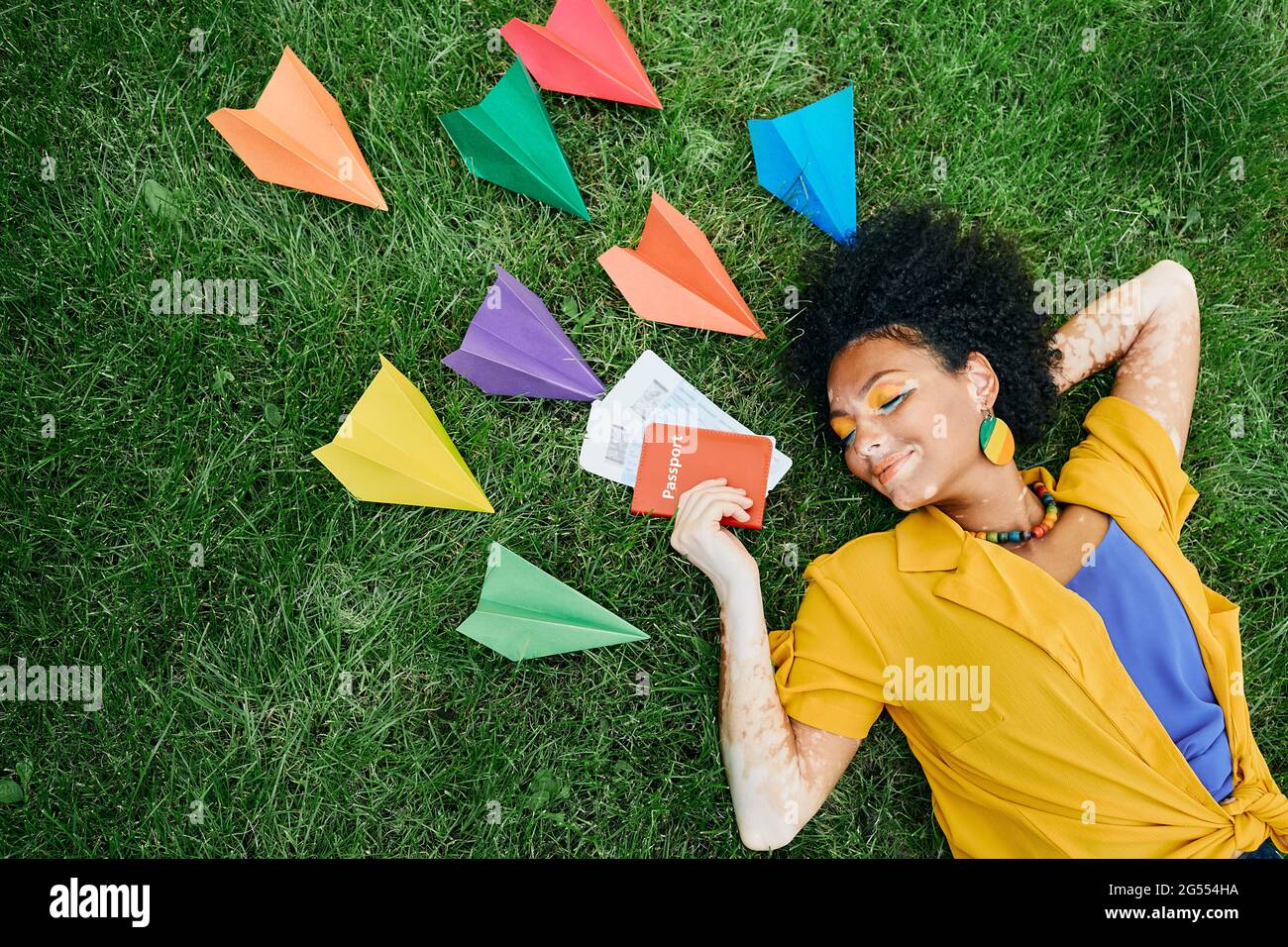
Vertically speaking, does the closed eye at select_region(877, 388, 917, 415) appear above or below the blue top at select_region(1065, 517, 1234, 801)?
above

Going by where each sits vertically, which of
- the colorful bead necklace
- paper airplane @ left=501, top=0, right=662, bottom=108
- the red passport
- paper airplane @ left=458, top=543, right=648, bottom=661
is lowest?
paper airplane @ left=458, top=543, right=648, bottom=661

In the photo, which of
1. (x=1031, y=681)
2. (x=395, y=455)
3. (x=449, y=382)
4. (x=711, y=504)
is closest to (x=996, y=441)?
(x=1031, y=681)

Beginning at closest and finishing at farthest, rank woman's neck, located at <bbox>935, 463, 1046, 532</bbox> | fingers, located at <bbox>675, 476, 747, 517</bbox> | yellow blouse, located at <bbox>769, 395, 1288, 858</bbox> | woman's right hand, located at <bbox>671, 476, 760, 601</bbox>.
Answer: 1. yellow blouse, located at <bbox>769, 395, 1288, 858</bbox>
2. woman's neck, located at <bbox>935, 463, 1046, 532</bbox>
3. woman's right hand, located at <bbox>671, 476, 760, 601</bbox>
4. fingers, located at <bbox>675, 476, 747, 517</bbox>

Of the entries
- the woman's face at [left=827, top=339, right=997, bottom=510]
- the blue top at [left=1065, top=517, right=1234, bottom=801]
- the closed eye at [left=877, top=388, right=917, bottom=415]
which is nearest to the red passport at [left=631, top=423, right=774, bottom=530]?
the woman's face at [left=827, top=339, right=997, bottom=510]

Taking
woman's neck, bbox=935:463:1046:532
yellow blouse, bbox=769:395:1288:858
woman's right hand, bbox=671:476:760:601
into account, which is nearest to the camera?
yellow blouse, bbox=769:395:1288:858

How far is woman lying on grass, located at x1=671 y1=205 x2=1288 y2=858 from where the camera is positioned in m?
2.48

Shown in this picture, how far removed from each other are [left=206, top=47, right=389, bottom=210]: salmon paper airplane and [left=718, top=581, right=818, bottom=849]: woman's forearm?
6.85ft

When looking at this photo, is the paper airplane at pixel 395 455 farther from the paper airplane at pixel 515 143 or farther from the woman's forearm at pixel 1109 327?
the woman's forearm at pixel 1109 327

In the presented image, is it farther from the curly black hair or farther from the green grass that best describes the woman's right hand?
the curly black hair

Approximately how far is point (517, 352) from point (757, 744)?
158 cm

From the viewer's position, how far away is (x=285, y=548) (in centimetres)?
307

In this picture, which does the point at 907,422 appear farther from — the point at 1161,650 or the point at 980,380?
the point at 1161,650

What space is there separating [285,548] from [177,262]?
3.70ft

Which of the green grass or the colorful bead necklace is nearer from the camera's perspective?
the colorful bead necklace
